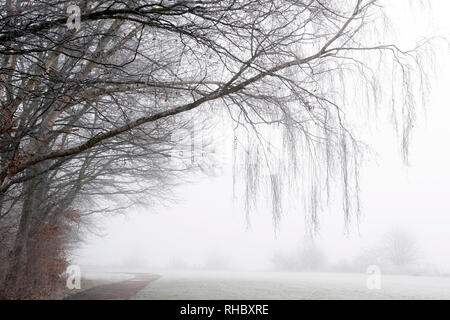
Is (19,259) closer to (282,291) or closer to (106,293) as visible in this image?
(106,293)

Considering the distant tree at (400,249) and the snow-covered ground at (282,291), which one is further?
the distant tree at (400,249)

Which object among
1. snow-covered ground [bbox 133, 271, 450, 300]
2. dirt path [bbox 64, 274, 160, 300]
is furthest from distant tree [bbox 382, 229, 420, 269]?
dirt path [bbox 64, 274, 160, 300]

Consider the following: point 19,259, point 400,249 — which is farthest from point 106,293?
point 400,249

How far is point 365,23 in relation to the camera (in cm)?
437

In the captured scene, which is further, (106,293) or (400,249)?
(400,249)

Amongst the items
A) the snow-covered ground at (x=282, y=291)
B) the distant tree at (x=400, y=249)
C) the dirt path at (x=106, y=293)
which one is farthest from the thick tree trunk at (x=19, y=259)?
the distant tree at (x=400, y=249)

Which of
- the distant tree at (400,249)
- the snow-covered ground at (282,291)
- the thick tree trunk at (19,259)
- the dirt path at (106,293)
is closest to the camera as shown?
the thick tree trunk at (19,259)

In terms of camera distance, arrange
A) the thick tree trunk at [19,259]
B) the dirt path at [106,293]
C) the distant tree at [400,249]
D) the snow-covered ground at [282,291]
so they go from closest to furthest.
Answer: the thick tree trunk at [19,259] → the dirt path at [106,293] → the snow-covered ground at [282,291] → the distant tree at [400,249]

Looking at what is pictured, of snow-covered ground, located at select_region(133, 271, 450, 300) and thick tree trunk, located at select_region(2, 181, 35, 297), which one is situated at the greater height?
thick tree trunk, located at select_region(2, 181, 35, 297)

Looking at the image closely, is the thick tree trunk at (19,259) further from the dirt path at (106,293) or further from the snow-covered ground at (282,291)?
the snow-covered ground at (282,291)

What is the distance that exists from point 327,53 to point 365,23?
594 mm

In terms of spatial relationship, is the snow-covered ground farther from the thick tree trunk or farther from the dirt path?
the thick tree trunk
